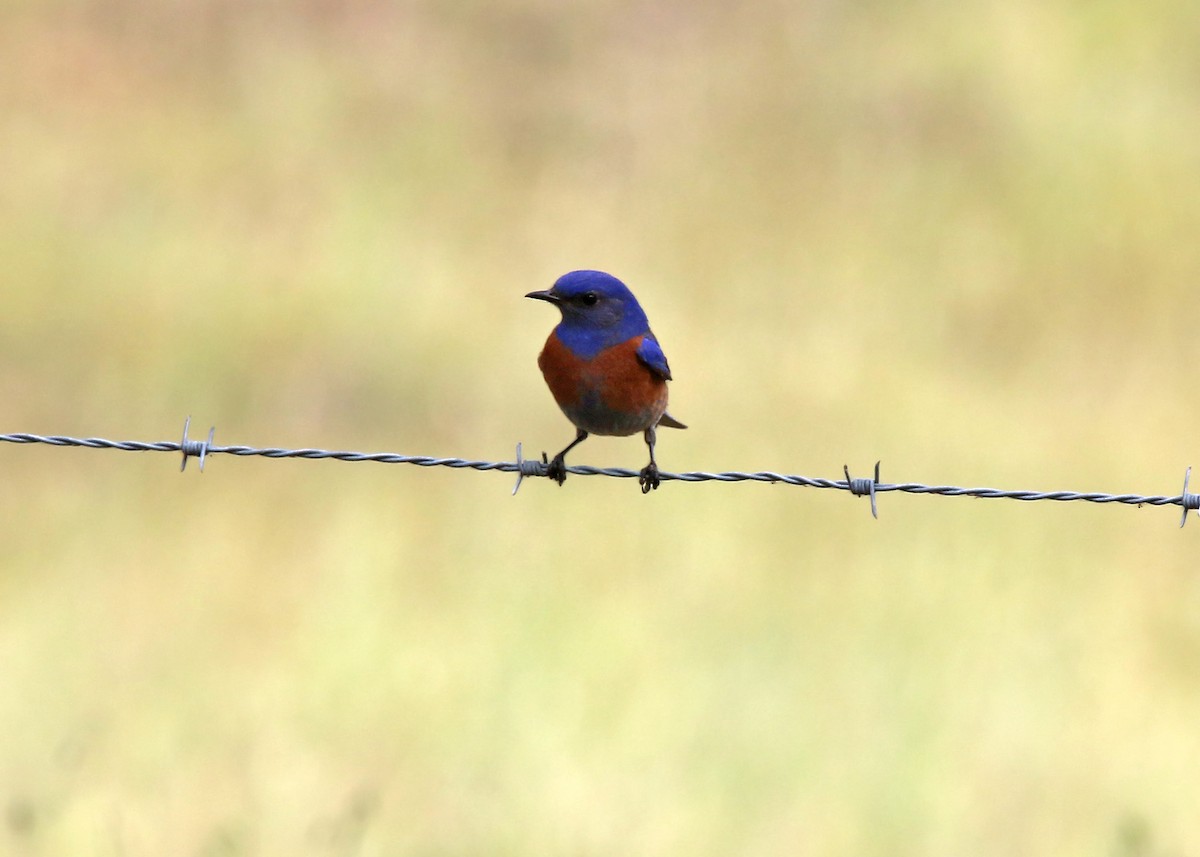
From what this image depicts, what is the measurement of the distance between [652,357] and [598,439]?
2800mm

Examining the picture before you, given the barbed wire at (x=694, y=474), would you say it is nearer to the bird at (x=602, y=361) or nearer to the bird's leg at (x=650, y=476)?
the bird's leg at (x=650, y=476)

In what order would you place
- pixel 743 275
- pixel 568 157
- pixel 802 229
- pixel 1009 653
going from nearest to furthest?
pixel 1009 653
pixel 743 275
pixel 802 229
pixel 568 157

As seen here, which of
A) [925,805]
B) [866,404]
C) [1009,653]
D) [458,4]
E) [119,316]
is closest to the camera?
[925,805]

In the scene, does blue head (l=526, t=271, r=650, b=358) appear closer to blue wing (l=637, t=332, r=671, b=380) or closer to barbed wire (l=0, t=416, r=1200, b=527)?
blue wing (l=637, t=332, r=671, b=380)

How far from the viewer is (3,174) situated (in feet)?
37.2

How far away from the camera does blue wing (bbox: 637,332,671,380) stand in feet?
18.8

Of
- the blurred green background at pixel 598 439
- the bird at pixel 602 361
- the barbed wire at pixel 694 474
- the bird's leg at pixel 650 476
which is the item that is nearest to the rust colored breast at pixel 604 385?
the bird at pixel 602 361

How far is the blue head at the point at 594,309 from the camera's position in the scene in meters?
5.79

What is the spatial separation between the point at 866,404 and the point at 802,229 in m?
2.84

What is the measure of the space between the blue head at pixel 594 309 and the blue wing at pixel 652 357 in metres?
0.06

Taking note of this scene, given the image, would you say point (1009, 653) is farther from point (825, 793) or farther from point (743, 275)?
point (743, 275)

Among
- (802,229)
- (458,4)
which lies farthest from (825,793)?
(458,4)

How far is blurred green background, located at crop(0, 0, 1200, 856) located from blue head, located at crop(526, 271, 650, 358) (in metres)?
1.50

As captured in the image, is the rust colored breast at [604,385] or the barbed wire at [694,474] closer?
the barbed wire at [694,474]
